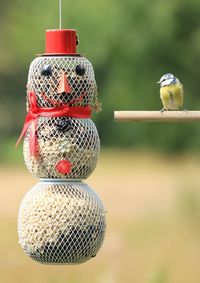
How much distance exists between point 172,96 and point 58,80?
677 millimetres

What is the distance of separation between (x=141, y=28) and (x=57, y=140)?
1932 cm

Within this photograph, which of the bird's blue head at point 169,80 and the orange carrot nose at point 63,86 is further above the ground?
the orange carrot nose at point 63,86

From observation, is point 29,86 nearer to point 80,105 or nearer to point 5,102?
point 80,105

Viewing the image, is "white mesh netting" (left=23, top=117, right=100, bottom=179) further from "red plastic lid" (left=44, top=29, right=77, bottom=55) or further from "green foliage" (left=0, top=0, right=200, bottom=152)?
"green foliage" (left=0, top=0, right=200, bottom=152)

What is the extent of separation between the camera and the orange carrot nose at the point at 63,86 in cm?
579

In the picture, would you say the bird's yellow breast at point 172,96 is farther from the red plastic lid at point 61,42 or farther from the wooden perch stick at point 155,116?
the red plastic lid at point 61,42

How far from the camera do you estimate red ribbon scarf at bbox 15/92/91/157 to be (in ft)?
19.2

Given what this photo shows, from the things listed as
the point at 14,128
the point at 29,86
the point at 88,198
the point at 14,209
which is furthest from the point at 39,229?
the point at 14,128

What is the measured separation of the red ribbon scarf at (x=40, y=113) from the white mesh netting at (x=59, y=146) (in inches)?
1.0

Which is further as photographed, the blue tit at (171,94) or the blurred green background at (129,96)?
the blurred green background at (129,96)

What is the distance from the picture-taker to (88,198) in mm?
5910

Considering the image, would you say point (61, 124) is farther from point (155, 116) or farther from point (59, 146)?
point (155, 116)

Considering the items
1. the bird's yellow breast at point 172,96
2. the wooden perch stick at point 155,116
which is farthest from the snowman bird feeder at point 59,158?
the bird's yellow breast at point 172,96

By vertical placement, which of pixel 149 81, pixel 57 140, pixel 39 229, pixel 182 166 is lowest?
pixel 182 166
